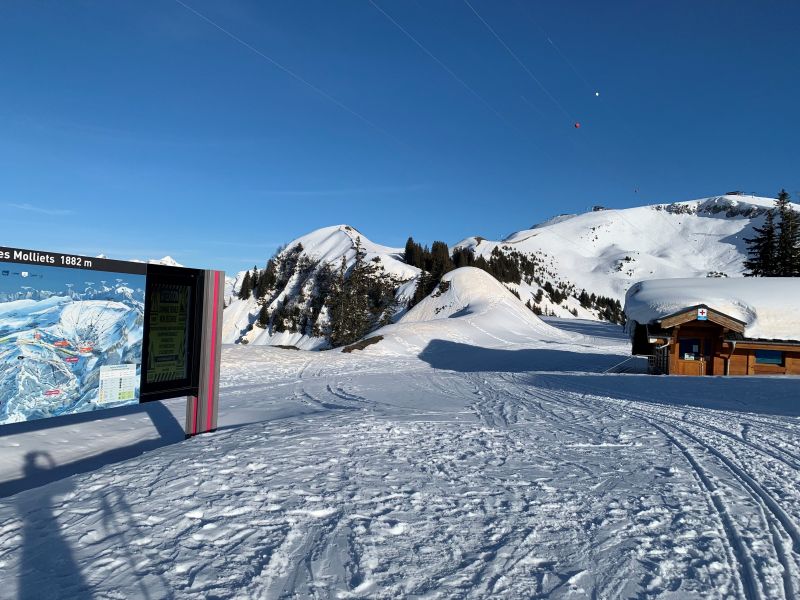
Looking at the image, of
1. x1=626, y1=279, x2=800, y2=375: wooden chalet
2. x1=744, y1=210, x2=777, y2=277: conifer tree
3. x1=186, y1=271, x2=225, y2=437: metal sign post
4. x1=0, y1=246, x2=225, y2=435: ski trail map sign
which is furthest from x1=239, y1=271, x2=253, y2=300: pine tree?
x1=0, y1=246, x2=225, y2=435: ski trail map sign

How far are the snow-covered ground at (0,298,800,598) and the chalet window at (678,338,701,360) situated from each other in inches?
388

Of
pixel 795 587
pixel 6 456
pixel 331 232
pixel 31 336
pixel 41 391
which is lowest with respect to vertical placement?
pixel 6 456

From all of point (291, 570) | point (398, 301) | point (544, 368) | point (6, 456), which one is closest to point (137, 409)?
point (6, 456)

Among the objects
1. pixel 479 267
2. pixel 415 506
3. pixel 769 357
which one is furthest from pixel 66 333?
pixel 479 267

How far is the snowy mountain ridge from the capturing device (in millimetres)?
63138

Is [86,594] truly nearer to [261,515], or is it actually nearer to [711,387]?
[261,515]

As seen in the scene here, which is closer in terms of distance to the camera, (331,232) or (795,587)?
(795,587)

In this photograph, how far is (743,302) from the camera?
20.6 m

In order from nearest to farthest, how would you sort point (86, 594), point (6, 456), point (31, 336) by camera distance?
point (86, 594), point (31, 336), point (6, 456)

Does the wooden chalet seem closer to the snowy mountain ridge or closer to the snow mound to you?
the snow mound

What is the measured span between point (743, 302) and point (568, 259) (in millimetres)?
121445

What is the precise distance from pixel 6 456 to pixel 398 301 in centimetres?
4762

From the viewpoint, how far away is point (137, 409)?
13062 millimetres

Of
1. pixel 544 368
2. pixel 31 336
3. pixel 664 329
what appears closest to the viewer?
pixel 31 336
